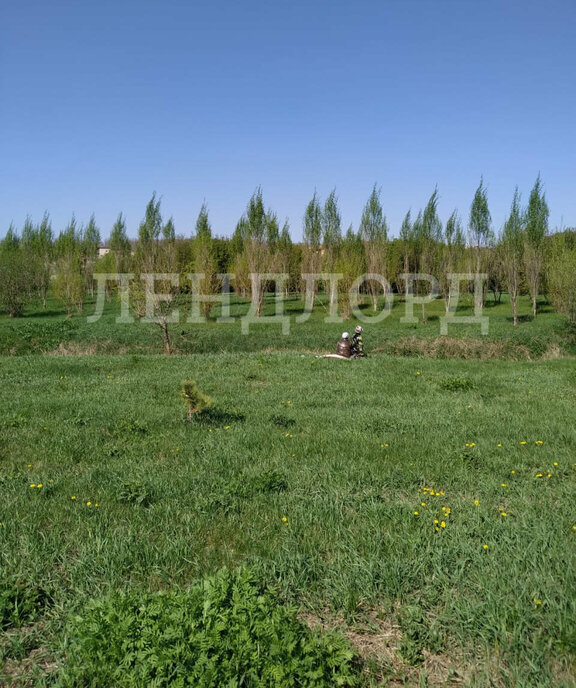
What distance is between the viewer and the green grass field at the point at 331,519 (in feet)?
9.98

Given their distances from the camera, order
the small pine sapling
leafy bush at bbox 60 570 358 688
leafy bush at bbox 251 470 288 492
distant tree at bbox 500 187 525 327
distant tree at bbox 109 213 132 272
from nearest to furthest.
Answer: leafy bush at bbox 60 570 358 688, leafy bush at bbox 251 470 288 492, the small pine sapling, distant tree at bbox 500 187 525 327, distant tree at bbox 109 213 132 272

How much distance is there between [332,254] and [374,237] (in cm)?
568

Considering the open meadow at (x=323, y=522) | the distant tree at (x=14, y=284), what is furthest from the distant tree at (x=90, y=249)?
the open meadow at (x=323, y=522)

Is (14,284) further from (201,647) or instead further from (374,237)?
(201,647)

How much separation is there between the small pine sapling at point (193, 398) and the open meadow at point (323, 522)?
1.14ft

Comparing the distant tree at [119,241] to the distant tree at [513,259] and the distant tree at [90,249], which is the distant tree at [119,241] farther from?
the distant tree at [513,259]

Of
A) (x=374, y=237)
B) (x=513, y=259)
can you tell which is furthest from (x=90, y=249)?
(x=513, y=259)

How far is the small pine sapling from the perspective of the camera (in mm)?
7633

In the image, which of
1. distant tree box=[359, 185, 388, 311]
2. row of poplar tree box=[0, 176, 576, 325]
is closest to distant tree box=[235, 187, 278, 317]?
row of poplar tree box=[0, 176, 576, 325]

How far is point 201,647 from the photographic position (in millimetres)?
2662

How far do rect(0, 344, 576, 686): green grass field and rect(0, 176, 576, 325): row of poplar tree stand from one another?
1934 centimetres

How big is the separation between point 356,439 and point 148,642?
4.68 meters

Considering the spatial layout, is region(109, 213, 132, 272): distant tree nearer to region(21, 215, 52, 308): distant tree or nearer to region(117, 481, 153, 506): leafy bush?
region(21, 215, 52, 308): distant tree

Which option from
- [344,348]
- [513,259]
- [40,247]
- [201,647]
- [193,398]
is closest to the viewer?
[201,647]
